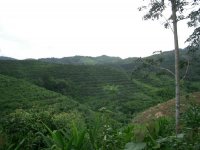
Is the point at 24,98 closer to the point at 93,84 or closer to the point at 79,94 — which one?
the point at 79,94

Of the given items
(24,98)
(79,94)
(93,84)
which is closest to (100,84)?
(93,84)

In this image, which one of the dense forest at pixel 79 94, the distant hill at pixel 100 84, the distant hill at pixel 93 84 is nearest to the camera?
the dense forest at pixel 79 94

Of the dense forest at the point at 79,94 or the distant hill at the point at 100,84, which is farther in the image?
the distant hill at the point at 100,84

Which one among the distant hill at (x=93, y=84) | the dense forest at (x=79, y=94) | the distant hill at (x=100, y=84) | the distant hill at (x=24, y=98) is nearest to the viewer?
the dense forest at (x=79, y=94)

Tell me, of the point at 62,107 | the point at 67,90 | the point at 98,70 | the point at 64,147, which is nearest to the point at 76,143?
the point at 64,147

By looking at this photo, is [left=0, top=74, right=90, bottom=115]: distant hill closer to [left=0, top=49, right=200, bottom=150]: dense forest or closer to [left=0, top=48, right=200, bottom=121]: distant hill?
[left=0, top=49, right=200, bottom=150]: dense forest

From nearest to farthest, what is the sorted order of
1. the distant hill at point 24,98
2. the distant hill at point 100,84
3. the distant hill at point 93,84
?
the distant hill at point 24,98 < the distant hill at point 100,84 < the distant hill at point 93,84

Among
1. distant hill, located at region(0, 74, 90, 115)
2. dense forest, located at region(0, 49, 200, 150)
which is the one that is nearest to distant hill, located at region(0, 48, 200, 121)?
dense forest, located at region(0, 49, 200, 150)

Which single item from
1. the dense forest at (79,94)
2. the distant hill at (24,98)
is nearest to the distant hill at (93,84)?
the dense forest at (79,94)

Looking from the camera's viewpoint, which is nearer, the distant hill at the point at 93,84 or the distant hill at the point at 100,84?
the distant hill at the point at 100,84

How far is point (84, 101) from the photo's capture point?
71812 millimetres

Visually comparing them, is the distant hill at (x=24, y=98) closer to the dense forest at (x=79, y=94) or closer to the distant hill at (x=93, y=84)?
the dense forest at (x=79, y=94)

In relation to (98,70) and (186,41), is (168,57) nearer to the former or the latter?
(98,70)

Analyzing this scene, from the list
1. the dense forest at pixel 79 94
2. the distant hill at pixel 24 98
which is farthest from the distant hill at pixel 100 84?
the distant hill at pixel 24 98
